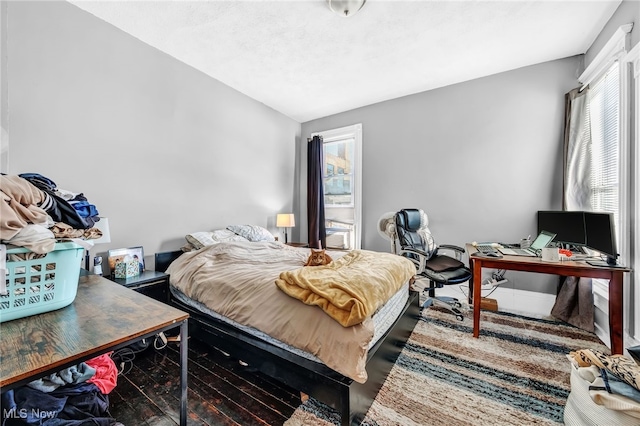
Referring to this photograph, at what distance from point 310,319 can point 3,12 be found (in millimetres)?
2880

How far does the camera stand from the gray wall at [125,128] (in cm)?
184

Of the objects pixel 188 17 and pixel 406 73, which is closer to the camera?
pixel 188 17

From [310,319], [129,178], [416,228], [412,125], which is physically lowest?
[310,319]

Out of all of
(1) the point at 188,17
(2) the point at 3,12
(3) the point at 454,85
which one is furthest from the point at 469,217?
(2) the point at 3,12

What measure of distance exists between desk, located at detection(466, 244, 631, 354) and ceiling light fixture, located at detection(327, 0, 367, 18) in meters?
2.24

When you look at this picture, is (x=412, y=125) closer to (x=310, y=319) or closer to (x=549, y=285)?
(x=549, y=285)

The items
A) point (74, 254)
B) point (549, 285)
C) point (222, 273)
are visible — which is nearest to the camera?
point (74, 254)

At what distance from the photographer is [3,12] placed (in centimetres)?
173

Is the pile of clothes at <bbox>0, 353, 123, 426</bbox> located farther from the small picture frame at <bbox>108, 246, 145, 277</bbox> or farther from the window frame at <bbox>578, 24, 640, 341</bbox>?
the window frame at <bbox>578, 24, 640, 341</bbox>

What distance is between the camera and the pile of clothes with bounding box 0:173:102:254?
82 centimetres

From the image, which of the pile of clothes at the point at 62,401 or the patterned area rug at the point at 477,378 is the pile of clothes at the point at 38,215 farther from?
the patterned area rug at the point at 477,378

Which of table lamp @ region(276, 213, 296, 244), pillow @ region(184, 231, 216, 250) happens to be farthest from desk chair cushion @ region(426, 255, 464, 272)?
pillow @ region(184, 231, 216, 250)

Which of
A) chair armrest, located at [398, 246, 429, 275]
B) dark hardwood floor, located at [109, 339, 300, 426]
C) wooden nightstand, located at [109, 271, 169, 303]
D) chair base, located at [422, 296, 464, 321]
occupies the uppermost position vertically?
chair armrest, located at [398, 246, 429, 275]

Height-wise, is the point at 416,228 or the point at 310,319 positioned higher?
the point at 416,228
